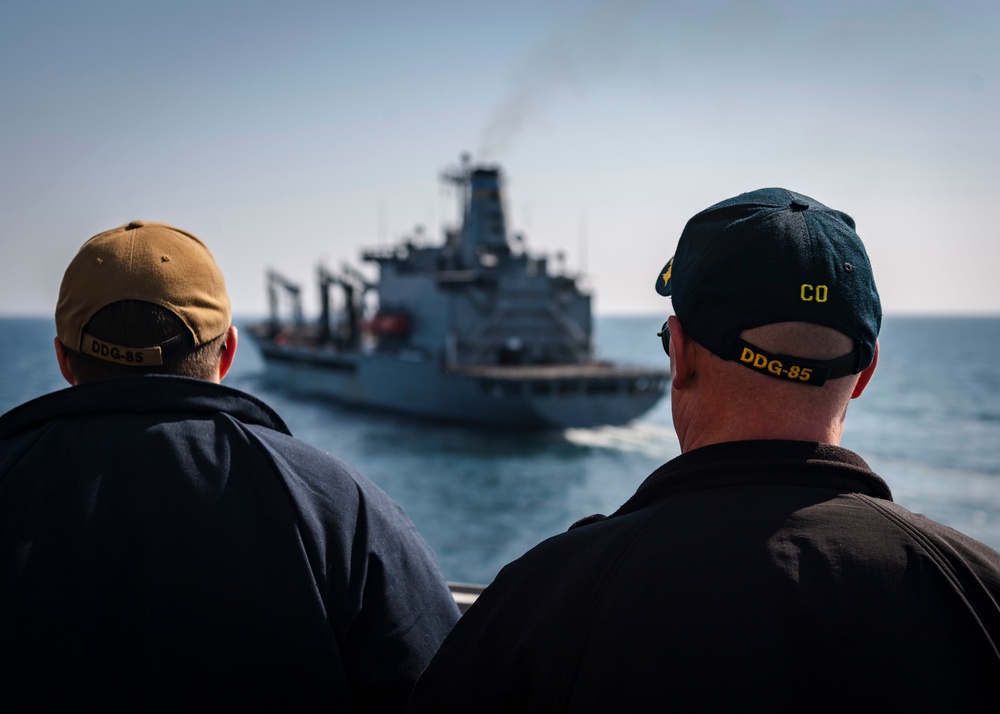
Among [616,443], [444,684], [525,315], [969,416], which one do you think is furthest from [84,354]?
[969,416]

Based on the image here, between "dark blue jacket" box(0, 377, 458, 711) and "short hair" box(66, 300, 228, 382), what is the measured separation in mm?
107

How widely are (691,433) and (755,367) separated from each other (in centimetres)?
18

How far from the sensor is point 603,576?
44.4 inches

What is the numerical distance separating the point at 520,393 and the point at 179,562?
23.0 metres

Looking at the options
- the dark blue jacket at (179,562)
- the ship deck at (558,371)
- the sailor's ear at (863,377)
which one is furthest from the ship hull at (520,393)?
the sailor's ear at (863,377)

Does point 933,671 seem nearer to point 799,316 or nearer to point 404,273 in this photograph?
point 799,316

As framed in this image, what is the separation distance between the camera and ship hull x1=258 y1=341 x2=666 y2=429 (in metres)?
24.8

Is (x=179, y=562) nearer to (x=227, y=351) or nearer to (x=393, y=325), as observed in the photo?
(x=227, y=351)

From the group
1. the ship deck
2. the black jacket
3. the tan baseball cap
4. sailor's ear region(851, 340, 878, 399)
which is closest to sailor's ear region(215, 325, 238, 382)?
the tan baseball cap

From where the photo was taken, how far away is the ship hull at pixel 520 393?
24.8 meters

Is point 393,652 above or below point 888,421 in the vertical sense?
above

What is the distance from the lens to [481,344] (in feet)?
92.9

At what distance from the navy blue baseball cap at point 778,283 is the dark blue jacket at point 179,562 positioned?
2.97 ft

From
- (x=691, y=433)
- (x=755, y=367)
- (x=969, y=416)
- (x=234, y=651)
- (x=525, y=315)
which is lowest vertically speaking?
(x=969, y=416)
